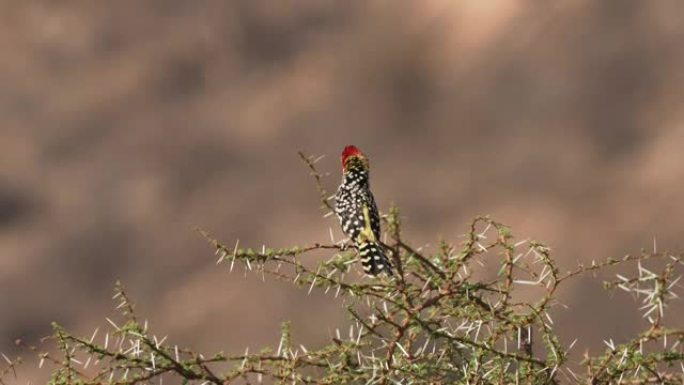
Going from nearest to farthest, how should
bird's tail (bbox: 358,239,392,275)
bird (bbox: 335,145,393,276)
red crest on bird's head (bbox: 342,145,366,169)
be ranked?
1. bird's tail (bbox: 358,239,392,275)
2. bird (bbox: 335,145,393,276)
3. red crest on bird's head (bbox: 342,145,366,169)

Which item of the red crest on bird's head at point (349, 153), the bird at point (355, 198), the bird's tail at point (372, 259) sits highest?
the red crest on bird's head at point (349, 153)

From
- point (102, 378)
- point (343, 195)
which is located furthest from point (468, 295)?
point (343, 195)

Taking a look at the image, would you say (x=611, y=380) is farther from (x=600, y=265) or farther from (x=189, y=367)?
(x=189, y=367)

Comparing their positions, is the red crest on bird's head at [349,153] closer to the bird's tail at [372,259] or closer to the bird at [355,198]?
the bird at [355,198]

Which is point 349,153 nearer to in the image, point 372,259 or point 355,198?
point 355,198

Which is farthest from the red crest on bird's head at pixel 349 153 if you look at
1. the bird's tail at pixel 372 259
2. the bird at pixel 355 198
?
the bird's tail at pixel 372 259

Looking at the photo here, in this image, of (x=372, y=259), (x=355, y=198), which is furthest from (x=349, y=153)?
(x=372, y=259)

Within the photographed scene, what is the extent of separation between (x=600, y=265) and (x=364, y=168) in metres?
4.60

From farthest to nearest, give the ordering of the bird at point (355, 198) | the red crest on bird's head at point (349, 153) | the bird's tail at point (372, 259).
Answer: the red crest on bird's head at point (349, 153) < the bird at point (355, 198) < the bird's tail at point (372, 259)

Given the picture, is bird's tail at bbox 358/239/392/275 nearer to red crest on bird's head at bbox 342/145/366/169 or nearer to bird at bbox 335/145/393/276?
bird at bbox 335/145/393/276

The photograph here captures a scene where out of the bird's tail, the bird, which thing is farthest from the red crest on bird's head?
the bird's tail

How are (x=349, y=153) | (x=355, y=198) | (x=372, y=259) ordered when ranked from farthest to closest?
(x=349, y=153), (x=355, y=198), (x=372, y=259)

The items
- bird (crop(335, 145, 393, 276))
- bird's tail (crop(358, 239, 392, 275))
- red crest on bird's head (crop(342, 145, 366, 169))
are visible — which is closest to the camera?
bird's tail (crop(358, 239, 392, 275))

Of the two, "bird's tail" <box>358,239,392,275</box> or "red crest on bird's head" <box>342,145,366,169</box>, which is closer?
"bird's tail" <box>358,239,392,275</box>
